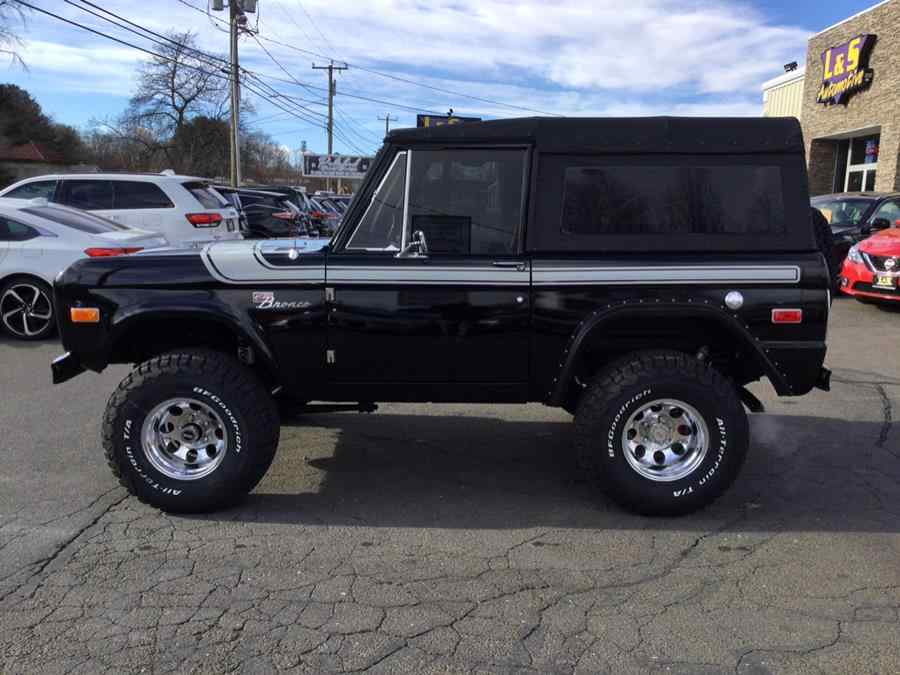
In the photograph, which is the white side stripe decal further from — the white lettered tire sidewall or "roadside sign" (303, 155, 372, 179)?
"roadside sign" (303, 155, 372, 179)

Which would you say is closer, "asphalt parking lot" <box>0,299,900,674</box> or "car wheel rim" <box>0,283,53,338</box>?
"asphalt parking lot" <box>0,299,900,674</box>

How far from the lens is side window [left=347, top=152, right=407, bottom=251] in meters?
4.12

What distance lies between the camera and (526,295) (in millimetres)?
4035

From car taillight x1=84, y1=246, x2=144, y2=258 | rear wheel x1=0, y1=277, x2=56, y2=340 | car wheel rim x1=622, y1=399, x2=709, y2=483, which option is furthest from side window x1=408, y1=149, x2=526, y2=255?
rear wheel x1=0, y1=277, x2=56, y2=340

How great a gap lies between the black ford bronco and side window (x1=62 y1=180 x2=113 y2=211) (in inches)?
296

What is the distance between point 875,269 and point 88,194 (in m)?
11.1

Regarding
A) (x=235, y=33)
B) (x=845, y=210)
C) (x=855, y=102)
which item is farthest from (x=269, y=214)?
(x=855, y=102)

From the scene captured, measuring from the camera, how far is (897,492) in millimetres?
4555

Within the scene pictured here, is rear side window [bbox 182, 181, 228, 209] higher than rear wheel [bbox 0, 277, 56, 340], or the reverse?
rear side window [bbox 182, 181, 228, 209]

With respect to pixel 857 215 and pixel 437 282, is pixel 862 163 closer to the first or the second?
pixel 857 215

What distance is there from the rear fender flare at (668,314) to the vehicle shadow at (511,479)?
32.5 inches

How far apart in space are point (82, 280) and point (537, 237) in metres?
2.40

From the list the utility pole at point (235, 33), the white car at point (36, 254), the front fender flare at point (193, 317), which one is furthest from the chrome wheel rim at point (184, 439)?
the utility pole at point (235, 33)

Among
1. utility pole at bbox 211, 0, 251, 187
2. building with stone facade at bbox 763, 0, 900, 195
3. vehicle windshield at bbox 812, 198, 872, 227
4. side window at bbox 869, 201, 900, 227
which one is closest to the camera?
side window at bbox 869, 201, 900, 227
